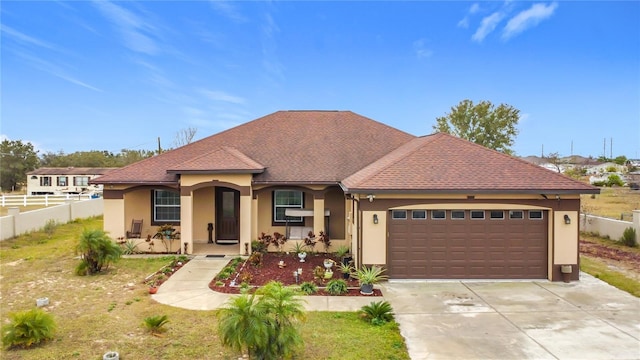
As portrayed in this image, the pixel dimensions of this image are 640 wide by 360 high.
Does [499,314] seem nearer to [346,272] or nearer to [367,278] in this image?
[367,278]

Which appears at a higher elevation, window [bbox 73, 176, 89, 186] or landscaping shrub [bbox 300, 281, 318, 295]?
window [bbox 73, 176, 89, 186]

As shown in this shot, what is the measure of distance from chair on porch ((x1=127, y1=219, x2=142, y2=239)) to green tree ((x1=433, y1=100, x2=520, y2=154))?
126ft

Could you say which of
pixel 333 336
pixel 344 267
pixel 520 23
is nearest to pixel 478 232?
pixel 344 267

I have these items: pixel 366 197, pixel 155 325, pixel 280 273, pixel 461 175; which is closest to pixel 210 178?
pixel 280 273

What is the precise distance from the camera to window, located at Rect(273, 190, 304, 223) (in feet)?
50.6

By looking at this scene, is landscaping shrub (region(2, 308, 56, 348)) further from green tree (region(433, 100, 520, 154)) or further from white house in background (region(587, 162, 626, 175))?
white house in background (region(587, 162, 626, 175))

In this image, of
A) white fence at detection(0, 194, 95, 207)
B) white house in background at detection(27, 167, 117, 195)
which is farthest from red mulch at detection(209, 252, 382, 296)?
white house in background at detection(27, 167, 117, 195)

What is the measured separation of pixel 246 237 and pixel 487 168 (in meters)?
8.68

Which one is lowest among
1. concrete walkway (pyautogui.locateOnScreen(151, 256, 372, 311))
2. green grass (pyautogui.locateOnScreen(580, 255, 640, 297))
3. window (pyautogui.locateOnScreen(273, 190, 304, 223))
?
green grass (pyautogui.locateOnScreen(580, 255, 640, 297))

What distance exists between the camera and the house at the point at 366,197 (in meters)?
10.9

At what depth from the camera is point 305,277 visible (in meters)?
11.1

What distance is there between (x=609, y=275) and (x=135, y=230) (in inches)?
662

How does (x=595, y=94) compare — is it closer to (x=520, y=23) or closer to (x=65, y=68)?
(x=520, y=23)

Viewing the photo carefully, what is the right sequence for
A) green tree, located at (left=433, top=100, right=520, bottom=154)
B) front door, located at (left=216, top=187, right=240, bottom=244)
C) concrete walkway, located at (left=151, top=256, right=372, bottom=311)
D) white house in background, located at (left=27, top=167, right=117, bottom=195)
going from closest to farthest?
1. concrete walkway, located at (left=151, top=256, right=372, bottom=311)
2. front door, located at (left=216, top=187, right=240, bottom=244)
3. green tree, located at (left=433, top=100, right=520, bottom=154)
4. white house in background, located at (left=27, top=167, right=117, bottom=195)
